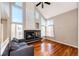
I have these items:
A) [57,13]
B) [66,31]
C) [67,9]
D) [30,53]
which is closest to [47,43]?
[30,53]

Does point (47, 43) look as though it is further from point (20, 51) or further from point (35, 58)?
point (35, 58)

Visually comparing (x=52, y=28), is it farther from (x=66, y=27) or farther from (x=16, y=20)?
(x=16, y=20)

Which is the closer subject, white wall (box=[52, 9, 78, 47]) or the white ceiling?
the white ceiling

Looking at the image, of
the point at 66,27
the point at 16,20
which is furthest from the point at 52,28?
the point at 16,20

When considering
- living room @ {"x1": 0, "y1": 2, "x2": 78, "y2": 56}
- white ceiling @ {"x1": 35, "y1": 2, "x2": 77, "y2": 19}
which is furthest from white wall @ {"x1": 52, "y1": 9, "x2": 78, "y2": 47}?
white ceiling @ {"x1": 35, "y1": 2, "x2": 77, "y2": 19}

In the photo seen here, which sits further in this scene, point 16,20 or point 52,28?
point 16,20

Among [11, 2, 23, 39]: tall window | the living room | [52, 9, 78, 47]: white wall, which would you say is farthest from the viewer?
[11, 2, 23, 39]: tall window

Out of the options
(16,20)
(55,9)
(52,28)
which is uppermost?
(55,9)

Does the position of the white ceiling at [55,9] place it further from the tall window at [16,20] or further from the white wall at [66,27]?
Answer: the tall window at [16,20]

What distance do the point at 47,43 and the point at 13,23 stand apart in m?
1.68

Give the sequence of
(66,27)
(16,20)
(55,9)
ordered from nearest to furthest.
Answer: (55,9) < (66,27) < (16,20)

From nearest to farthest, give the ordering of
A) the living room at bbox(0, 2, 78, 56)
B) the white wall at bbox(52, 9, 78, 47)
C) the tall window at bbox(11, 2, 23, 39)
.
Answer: the living room at bbox(0, 2, 78, 56) < the white wall at bbox(52, 9, 78, 47) < the tall window at bbox(11, 2, 23, 39)

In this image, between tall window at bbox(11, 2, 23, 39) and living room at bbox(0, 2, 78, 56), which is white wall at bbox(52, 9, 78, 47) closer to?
living room at bbox(0, 2, 78, 56)

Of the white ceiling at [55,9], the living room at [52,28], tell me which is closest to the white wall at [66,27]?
the living room at [52,28]
